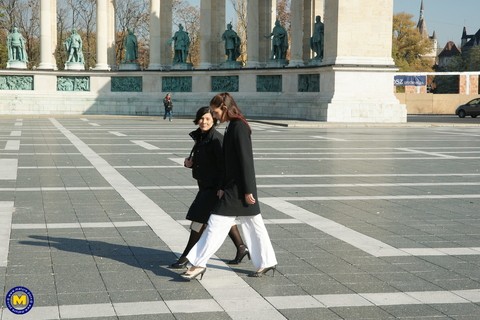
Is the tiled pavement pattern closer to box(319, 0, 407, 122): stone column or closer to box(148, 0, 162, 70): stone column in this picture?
box(319, 0, 407, 122): stone column

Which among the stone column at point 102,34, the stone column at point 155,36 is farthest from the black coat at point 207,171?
the stone column at point 102,34

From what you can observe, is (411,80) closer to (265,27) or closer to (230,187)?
(265,27)

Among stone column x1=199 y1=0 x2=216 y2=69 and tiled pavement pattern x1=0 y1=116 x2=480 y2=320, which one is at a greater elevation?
stone column x1=199 y1=0 x2=216 y2=69

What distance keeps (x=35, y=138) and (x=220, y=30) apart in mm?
26931

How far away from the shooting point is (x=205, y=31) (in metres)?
52.2

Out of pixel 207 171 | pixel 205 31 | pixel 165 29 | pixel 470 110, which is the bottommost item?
pixel 470 110

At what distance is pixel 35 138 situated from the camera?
1110 inches

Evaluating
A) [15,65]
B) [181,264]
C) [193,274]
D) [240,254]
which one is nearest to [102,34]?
[15,65]

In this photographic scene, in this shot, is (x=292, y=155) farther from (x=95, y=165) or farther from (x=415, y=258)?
(x=415, y=258)

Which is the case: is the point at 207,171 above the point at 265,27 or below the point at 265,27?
below

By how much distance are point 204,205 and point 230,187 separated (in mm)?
434

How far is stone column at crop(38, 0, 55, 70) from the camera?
52656 millimetres

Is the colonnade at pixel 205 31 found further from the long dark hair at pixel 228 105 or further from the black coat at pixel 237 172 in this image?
the black coat at pixel 237 172

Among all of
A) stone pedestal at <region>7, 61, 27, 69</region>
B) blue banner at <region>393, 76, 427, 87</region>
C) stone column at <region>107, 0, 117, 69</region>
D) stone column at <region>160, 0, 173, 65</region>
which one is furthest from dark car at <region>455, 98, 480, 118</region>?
stone pedestal at <region>7, 61, 27, 69</region>
